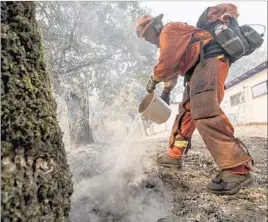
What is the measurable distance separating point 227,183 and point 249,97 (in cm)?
1408

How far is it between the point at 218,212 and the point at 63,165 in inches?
50.6

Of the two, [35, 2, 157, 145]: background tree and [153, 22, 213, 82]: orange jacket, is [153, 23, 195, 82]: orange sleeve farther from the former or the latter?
[35, 2, 157, 145]: background tree

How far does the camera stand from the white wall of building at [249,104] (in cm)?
1409

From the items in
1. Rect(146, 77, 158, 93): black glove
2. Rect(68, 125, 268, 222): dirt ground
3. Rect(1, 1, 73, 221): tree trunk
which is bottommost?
Rect(68, 125, 268, 222): dirt ground

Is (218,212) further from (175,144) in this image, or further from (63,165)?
(63,165)

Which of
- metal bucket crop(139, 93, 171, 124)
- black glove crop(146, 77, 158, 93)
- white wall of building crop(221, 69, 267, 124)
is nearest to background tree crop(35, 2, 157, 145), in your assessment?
metal bucket crop(139, 93, 171, 124)

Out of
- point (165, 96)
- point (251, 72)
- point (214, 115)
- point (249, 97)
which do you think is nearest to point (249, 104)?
point (249, 97)

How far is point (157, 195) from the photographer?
251 centimetres

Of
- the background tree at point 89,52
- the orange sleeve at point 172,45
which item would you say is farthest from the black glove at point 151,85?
the background tree at point 89,52

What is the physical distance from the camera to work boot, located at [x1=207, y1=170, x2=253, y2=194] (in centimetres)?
236

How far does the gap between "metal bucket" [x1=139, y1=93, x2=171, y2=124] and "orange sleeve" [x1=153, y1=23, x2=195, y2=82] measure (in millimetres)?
445

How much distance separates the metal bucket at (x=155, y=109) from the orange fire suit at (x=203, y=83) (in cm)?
25

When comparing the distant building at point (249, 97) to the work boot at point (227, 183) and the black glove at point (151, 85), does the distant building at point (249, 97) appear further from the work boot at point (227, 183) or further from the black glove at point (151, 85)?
the work boot at point (227, 183)

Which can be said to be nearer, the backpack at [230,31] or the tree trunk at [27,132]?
the tree trunk at [27,132]
